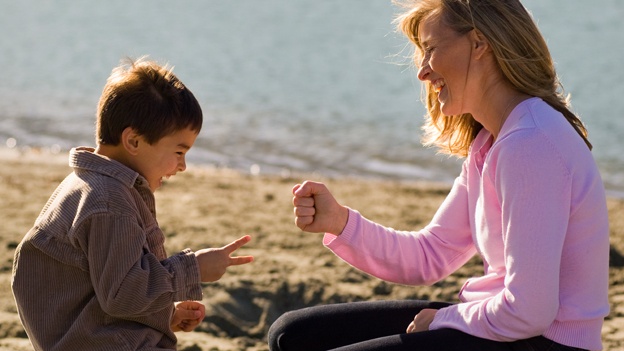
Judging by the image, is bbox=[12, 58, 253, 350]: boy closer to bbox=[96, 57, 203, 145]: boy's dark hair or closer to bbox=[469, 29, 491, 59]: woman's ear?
bbox=[96, 57, 203, 145]: boy's dark hair

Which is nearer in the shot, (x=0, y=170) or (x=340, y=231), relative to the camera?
(x=340, y=231)

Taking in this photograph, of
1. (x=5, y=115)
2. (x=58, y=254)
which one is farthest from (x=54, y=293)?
(x=5, y=115)

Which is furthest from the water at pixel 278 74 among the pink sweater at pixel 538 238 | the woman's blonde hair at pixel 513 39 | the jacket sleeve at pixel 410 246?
Answer: the pink sweater at pixel 538 238

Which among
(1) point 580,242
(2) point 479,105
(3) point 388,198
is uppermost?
(2) point 479,105

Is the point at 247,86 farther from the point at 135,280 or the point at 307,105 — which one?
the point at 135,280

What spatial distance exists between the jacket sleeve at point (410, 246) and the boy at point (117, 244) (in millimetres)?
457

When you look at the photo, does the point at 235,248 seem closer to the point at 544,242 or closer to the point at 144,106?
the point at 144,106

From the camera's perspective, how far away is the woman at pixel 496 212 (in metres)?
2.48

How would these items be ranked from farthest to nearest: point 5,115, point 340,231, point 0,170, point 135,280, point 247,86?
point 247,86
point 5,115
point 0,170
point 340,231
point 135,280

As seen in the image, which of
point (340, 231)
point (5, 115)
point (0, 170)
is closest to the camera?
point (340, 231)

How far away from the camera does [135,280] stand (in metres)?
2.63

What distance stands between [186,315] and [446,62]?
1.10 meters

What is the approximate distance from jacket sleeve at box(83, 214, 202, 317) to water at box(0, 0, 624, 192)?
9.82 feet

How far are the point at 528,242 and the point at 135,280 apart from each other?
100cm
